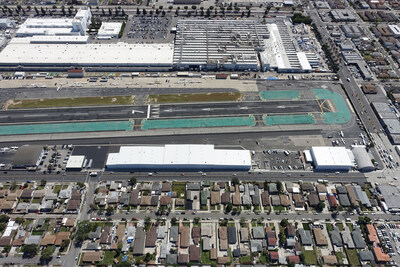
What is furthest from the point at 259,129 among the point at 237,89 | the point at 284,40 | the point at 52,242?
the point at 52,242

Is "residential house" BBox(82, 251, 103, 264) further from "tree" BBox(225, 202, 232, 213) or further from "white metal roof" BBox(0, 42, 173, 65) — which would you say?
"white metal roof" BBox(0, 42, 173, 65)

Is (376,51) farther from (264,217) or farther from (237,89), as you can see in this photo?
(264,217)

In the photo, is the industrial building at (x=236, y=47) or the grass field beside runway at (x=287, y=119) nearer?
the grass field beside runway at (x=287, y=119)

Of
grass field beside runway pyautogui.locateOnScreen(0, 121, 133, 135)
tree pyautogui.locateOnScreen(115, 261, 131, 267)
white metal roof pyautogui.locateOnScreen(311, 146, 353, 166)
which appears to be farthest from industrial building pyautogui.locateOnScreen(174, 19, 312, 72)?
tree pyautogui.locateOnScreen(115, 261, 131, 267)

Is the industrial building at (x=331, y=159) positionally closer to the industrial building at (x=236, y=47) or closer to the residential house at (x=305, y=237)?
the residential house at (x=305, y=237)

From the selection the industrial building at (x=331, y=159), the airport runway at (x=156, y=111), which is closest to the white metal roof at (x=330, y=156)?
the industrial building at (x=331, y=159)
